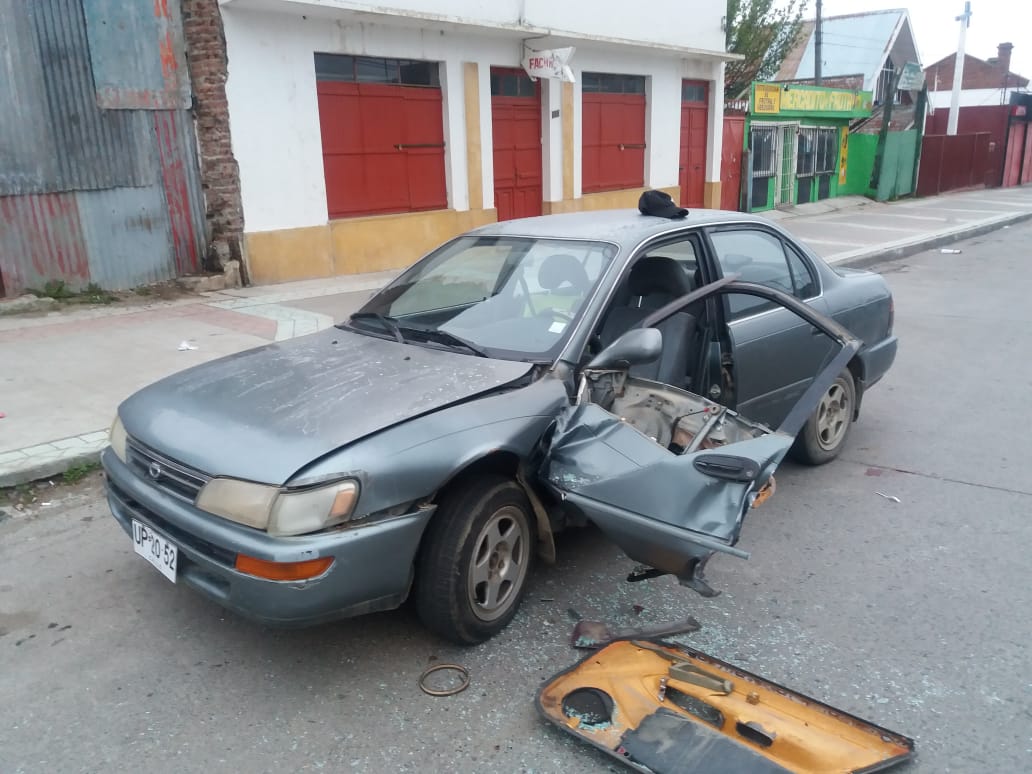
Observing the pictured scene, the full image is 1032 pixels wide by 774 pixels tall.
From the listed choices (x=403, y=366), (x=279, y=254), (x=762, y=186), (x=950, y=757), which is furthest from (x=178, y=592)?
(x=762, y=186)

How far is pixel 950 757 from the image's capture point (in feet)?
8.54

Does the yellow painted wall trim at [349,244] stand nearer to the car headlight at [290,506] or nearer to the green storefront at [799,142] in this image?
the car headlight at [290,506]

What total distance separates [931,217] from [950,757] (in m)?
20.7

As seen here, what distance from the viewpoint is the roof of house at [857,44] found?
114ft

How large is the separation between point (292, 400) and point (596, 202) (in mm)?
12997

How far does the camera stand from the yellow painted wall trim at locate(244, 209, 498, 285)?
34.4ft

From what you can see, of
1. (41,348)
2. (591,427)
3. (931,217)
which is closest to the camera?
(591,427)

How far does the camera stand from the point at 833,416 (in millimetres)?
5062

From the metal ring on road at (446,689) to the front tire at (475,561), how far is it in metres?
0.11

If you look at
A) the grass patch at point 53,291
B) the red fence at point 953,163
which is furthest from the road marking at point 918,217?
the grass patch at point 53,291

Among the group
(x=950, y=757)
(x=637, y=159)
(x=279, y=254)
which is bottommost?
(x=950, y=757)

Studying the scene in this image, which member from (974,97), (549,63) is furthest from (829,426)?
(974,97)

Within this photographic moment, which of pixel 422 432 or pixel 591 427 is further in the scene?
pixel 591 427

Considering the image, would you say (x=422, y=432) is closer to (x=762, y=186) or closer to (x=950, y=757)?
(x=950, y=757)
